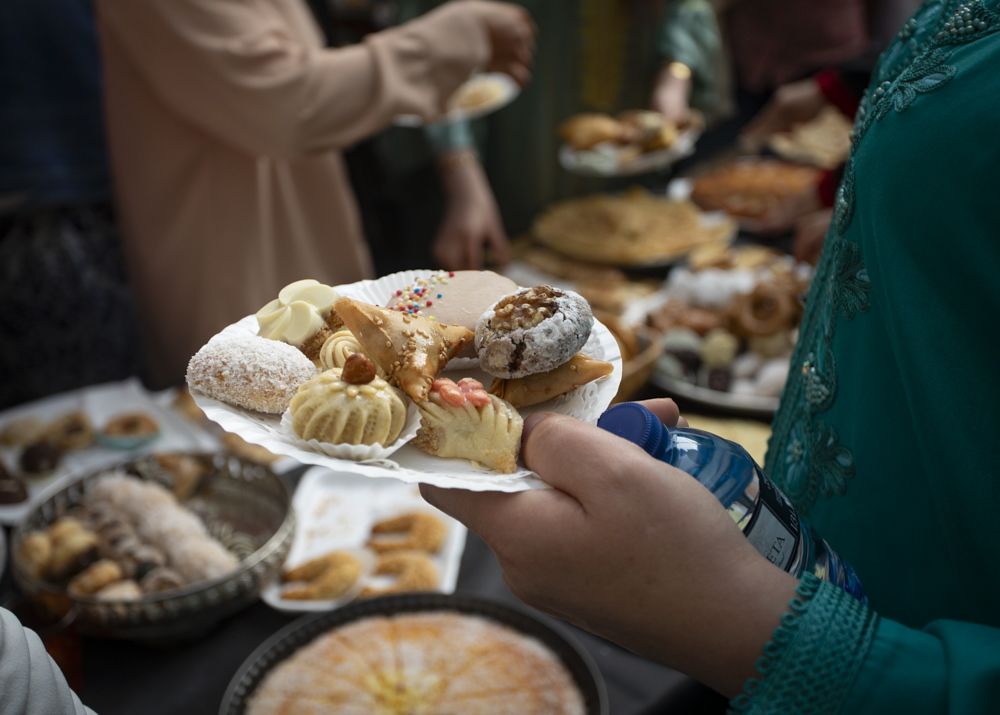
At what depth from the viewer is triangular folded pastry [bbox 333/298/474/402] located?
0.73 metres

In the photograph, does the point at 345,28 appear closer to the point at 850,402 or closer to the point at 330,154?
the point at 330,154

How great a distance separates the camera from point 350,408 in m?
0.69

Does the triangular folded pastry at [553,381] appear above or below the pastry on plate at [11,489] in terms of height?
above

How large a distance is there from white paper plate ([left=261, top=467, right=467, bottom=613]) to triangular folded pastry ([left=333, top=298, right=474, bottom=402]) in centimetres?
69

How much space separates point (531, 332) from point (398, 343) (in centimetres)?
12

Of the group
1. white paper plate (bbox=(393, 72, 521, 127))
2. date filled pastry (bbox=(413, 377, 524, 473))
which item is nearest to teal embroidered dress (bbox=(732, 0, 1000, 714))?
date filled pastry (bbox=(413, 377, 524, 473))

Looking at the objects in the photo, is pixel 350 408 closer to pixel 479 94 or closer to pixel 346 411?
pixel 346 411

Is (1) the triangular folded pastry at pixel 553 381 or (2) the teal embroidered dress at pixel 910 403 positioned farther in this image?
(1) the triangular folded pastry at pixel 553 381

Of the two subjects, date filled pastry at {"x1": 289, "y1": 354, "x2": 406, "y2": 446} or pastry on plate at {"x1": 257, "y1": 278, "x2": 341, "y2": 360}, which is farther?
pastry on plate at {"x1": 257, "y1": 278, "x2": 341, "y2": 360}

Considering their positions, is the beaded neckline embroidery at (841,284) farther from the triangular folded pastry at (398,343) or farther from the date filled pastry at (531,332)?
the triangular folded pastry at (398,343)

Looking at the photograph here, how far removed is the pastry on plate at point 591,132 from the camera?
2910 mm

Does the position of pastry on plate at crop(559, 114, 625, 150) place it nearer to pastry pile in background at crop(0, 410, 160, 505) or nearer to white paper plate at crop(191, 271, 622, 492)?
pastry pile in background at crop(0, 410, 160, 505)

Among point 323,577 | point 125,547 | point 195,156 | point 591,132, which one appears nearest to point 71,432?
point 125,547

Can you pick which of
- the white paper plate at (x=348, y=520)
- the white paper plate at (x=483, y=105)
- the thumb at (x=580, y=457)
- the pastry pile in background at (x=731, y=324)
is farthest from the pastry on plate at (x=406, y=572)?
the white paper plate at (x=483, y=105)
